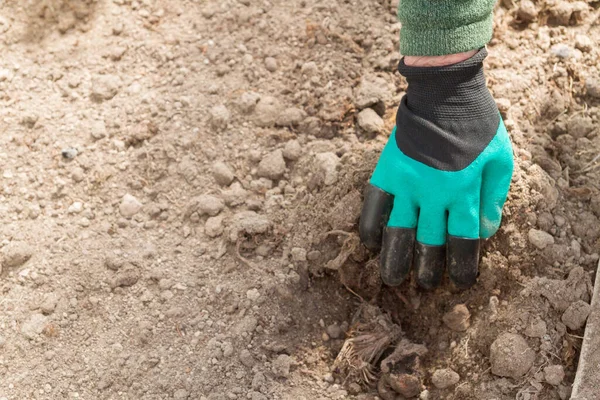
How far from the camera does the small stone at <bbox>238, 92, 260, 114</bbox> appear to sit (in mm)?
2422

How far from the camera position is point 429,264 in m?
2.08

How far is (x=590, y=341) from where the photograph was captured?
6.25ft

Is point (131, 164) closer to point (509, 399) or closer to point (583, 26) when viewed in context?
point (509, 399)

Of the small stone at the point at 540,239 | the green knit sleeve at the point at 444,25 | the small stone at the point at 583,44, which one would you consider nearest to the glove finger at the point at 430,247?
the small stone at the point at 540,239

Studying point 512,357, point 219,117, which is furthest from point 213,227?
point 512,357

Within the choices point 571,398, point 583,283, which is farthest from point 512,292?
point 571,398

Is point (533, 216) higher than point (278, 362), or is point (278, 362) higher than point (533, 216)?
point (533, 216)

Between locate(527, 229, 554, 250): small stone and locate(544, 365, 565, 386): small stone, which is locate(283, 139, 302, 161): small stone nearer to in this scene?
locate(527, 229, 554, 250): small stone

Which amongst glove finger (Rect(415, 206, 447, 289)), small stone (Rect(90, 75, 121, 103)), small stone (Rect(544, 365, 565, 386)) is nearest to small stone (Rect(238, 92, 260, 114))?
small stone (Rect(90, 75, 121, 103))

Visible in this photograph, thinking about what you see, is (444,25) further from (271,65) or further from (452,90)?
(271,65)

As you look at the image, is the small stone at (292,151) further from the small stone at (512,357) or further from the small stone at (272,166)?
the small stone at (512,357)

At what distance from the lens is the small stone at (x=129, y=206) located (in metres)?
2.30

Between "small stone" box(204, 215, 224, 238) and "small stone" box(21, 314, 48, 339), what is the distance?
0.59 metres

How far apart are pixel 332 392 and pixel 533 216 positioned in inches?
33.7
